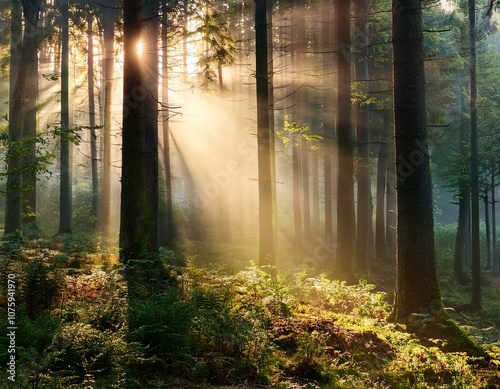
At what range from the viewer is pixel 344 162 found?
1442 cm

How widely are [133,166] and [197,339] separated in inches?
173

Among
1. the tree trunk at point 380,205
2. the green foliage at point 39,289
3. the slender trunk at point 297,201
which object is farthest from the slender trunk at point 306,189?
the green foliage at point 39,289

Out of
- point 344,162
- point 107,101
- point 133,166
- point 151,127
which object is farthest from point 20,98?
point 344,162

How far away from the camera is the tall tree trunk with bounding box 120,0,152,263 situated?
9.02 m

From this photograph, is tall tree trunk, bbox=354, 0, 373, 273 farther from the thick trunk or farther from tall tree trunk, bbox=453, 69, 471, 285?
the thick trunk

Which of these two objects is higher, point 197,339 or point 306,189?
point 306,189

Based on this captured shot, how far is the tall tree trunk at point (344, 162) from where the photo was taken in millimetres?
14109

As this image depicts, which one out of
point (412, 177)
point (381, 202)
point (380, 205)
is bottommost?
point (380, 205)

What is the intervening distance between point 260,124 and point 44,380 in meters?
9.79

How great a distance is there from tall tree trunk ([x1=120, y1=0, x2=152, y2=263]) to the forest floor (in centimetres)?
64

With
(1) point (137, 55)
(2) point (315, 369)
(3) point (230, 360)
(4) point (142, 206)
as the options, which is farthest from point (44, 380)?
(1) point (137, 55)

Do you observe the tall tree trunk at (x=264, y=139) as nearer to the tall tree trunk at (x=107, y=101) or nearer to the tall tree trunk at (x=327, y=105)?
the tall tree trunk at (x=327, y=105)

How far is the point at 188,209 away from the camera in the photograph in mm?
35375

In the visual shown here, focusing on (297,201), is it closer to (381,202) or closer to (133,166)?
(381,202)
